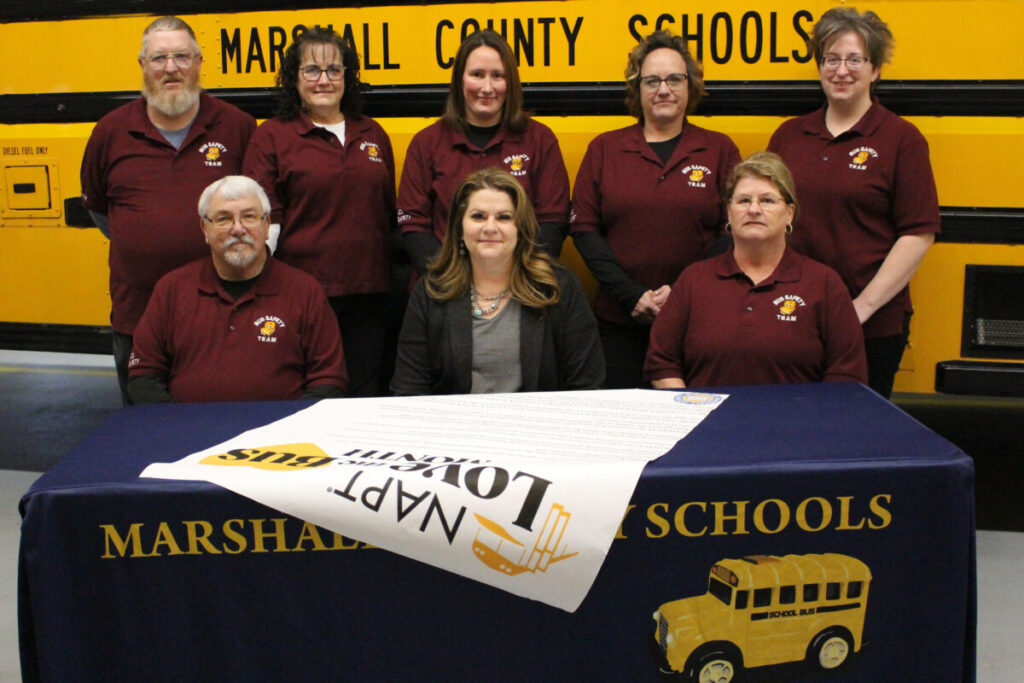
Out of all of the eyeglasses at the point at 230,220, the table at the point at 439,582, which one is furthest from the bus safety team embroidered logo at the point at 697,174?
the table at the point at 439,582

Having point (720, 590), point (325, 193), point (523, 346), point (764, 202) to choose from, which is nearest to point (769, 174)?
point (764, 202)

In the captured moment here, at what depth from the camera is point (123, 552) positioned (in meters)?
1.77

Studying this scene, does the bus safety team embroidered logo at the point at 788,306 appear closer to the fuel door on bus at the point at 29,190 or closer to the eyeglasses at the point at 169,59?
the eyeglasses at the point at 169,59

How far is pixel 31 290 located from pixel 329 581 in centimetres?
250

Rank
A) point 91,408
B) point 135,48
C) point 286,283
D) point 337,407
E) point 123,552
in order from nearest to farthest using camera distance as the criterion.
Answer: point 123,552
point 337,407
point 286,283
point 135,48
point 91,408

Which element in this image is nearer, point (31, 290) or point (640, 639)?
point (640, 639)

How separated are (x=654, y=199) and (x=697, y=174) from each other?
14 centimetres

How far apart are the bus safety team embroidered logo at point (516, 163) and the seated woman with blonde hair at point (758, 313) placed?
654 mm

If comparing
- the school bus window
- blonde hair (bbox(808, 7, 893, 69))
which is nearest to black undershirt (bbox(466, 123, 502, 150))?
blonde hair (bbox(808, 7, 893, 69))

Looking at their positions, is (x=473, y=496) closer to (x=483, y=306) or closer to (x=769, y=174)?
(x=483, y=306)

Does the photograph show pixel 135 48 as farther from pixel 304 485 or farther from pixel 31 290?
pixel 304 485

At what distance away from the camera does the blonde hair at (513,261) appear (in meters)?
2.61

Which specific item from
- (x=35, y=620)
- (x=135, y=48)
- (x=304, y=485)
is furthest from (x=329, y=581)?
(x=135, y=48)

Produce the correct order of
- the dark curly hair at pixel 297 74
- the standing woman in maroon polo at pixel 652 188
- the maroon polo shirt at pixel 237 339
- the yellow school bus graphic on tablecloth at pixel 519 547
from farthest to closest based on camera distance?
→ the dark curly hair at pixel 297 74, the standing woman in maroon polo at pixel 652 188, the maroon polo shirt at pixel 237 339, the yellow school bus graphic on tablecloth at pixel 519 547
